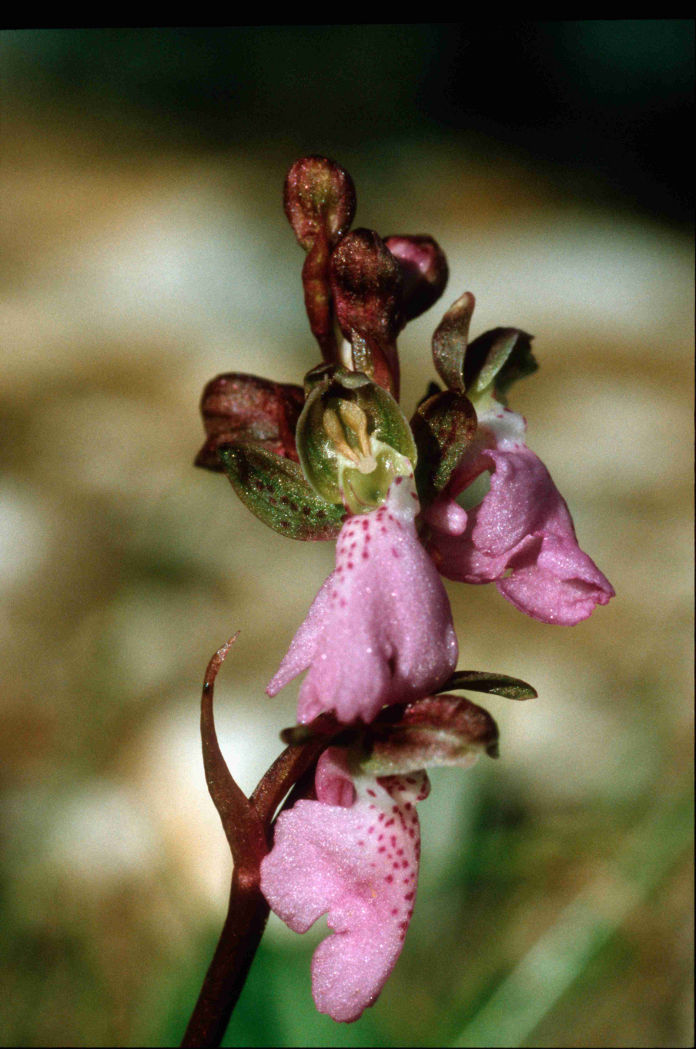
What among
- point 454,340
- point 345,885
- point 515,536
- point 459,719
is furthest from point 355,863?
point 454,340

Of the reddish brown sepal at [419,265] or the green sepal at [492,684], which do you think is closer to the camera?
the green sepal at [492,684]

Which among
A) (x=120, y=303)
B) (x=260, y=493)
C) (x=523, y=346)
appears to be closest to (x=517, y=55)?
(x=120, y=303)

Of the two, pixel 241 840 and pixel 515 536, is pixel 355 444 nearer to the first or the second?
pixel 515 536

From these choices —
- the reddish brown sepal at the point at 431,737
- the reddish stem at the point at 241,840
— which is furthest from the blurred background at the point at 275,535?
the reddish brown sepal at the point at 431,737

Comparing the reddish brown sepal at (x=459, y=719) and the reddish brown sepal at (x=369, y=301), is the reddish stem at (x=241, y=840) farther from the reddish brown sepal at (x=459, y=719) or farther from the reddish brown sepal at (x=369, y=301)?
the reddish brown sepal at (x=369, y=301)

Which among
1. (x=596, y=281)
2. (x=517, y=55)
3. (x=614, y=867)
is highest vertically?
(x=517, y=55)

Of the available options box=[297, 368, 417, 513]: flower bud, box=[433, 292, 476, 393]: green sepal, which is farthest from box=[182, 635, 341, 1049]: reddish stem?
box=[433, 292, 476, 393]: green sepal

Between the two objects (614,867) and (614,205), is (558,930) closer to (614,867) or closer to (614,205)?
(614,867)
